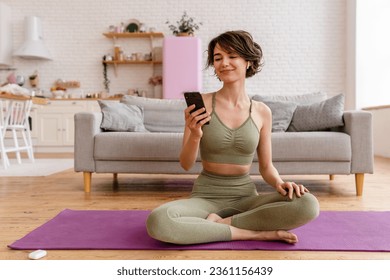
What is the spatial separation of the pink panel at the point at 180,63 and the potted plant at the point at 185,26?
8.3 inches

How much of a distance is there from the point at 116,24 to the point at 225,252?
639 centimetres

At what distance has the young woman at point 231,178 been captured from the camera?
156 centimetres

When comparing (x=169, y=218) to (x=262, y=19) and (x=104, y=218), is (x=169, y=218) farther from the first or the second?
(x=262, y=19)

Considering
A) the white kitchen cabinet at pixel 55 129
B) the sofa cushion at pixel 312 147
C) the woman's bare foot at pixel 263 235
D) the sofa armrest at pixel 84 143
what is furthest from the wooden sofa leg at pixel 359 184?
the white kitchen cabinet at pixel 55 129

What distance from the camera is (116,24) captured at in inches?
283

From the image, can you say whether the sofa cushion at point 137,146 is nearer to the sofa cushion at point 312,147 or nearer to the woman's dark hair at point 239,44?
the sofa cushion at point 312,147

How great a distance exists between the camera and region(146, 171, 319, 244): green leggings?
1.54m

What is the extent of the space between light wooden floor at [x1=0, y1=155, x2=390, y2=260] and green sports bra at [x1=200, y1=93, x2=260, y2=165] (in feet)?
1.41

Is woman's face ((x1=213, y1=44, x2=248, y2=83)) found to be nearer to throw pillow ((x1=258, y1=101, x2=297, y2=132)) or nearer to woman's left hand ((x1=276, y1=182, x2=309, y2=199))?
woman's left hand ((x1=276, y1=182, x2=309, y2=199))

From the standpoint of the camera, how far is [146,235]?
1799 millimetres

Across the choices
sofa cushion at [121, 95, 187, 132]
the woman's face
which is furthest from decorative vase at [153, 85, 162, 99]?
the woman's face

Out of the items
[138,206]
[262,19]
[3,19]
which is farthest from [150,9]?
[138,206]

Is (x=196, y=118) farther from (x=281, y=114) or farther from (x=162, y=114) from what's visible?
(x=162, y=114)

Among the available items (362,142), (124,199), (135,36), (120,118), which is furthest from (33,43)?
(362,142)
